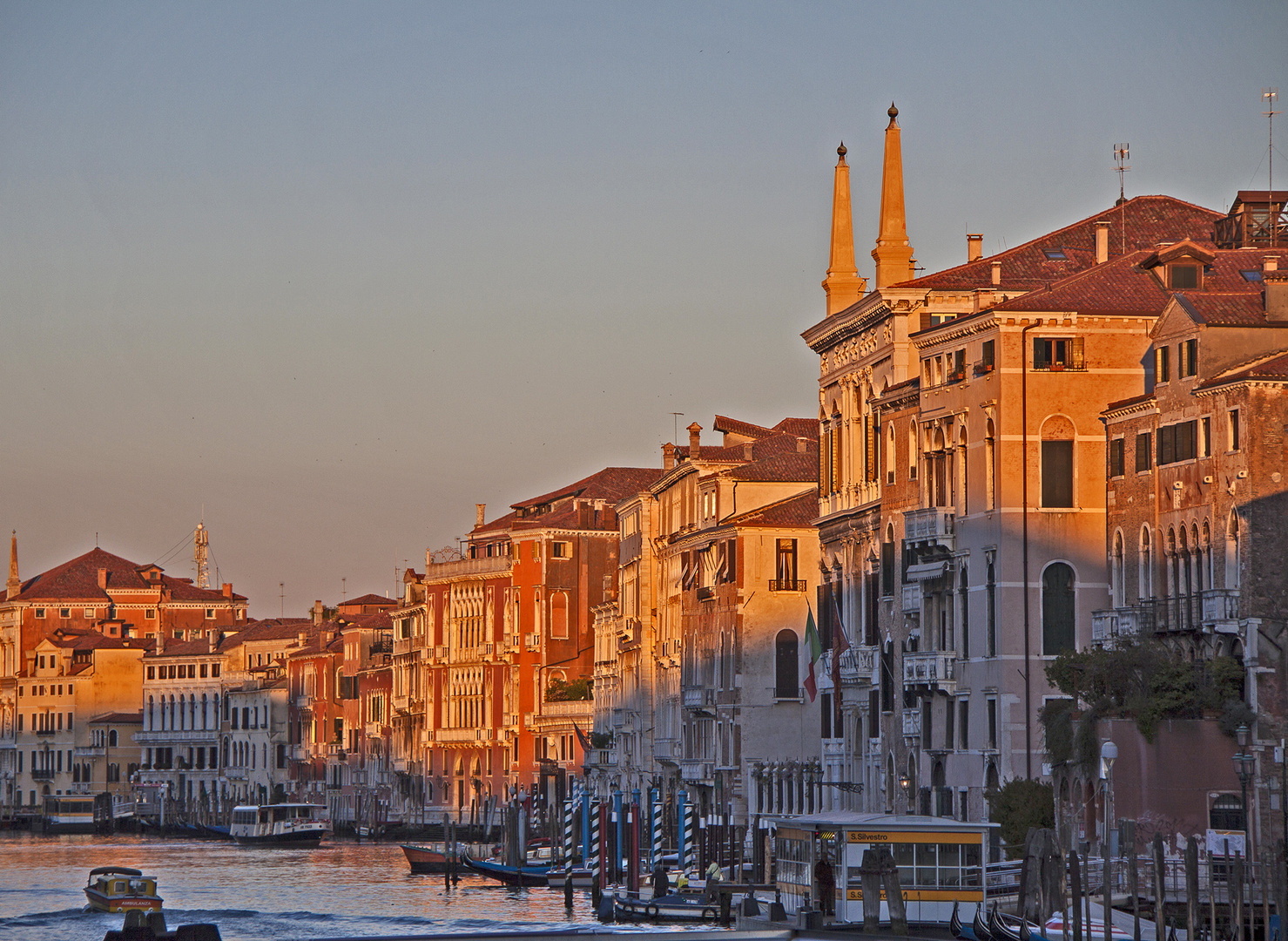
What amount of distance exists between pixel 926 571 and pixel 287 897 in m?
22.3

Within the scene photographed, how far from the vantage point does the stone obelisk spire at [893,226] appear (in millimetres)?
50844

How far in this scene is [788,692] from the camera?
2311 inches

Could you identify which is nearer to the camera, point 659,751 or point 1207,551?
point 1207,551

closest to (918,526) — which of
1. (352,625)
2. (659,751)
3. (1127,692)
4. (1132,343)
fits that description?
(1132,343)

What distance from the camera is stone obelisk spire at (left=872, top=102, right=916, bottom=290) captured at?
2002 inches

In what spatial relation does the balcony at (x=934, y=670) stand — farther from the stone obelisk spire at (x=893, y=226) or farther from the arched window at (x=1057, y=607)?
the stone obelisk spire at (x=893, y=226)

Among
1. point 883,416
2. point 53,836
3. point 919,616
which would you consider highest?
point 883,416

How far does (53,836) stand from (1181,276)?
264 feet

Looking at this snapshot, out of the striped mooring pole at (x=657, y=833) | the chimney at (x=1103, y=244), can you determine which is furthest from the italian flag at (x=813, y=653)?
the chimney at (x=1103, y=244)

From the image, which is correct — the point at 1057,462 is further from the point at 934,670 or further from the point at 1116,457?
the point at 934,670

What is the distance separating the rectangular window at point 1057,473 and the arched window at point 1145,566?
2901 mm

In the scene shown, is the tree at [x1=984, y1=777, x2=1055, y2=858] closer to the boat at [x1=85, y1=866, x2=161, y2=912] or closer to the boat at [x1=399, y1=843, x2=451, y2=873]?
the boat at [x1=85, y1=866, x2=161, y2=912]

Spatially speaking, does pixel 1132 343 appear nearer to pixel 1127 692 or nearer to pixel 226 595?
pixel 1127 692

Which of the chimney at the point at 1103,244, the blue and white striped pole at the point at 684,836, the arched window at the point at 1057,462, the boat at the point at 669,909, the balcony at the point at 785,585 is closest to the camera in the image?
the boat at the point at 669,909
